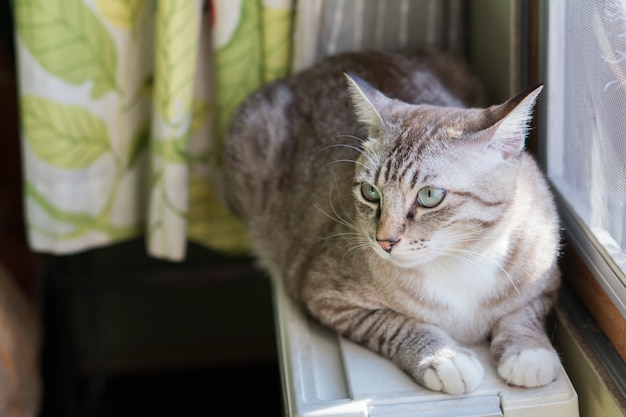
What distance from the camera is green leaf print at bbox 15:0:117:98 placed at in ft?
5.44

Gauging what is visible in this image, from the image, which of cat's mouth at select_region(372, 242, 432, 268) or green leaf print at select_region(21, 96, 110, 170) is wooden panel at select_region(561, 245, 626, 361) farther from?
green leaf print at select_region(21, 96, 110, 170)

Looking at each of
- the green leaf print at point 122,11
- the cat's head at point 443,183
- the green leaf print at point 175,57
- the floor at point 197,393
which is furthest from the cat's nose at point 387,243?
the floor at point 197,393

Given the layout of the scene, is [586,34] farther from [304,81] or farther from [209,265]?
[209,265]

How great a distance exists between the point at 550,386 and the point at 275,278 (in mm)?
677

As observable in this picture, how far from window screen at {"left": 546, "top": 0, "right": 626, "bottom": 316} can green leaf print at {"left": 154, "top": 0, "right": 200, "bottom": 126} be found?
696 millimetres

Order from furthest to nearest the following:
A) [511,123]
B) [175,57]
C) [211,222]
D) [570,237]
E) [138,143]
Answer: [211,222], [138,143], [175,57], [570,237], [511,123]

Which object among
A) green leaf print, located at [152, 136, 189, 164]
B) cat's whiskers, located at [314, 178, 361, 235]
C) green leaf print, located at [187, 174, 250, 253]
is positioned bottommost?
green leaf print, located at [187, 174, 250, 253]

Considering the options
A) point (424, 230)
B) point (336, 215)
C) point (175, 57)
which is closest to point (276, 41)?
point (175, 57)

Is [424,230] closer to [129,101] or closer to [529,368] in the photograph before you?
[529,368]

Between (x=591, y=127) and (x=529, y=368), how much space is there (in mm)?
406

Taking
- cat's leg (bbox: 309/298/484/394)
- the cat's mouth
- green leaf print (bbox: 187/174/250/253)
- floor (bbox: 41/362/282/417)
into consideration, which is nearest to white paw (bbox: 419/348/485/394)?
cat's leg (bbox: 309/298/484/394)

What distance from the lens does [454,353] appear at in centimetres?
123

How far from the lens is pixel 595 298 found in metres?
1.33

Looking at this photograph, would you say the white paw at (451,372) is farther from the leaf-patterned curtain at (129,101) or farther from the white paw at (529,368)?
the leaf-patterned curtain at (129,101)
